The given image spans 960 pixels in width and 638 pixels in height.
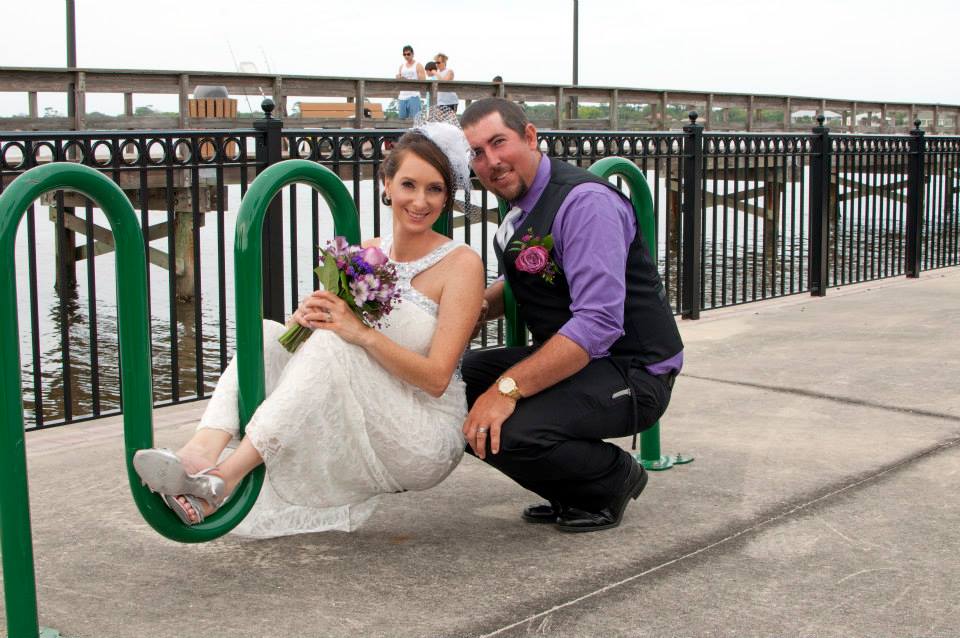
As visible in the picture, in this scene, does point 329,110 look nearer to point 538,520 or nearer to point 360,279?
point 538,520

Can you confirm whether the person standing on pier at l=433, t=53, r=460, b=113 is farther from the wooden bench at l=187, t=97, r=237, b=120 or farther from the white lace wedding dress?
the white lace wedding dress

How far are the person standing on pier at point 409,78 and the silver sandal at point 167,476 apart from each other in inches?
806

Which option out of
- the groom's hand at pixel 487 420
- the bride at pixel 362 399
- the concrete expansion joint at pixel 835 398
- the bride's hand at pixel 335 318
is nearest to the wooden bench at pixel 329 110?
the concrete expansion joint at pixel 835 398

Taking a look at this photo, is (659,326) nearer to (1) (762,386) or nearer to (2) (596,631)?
(2) (596,631)

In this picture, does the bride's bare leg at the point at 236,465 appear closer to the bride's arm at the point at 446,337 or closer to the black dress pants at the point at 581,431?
the bride's arm at the point at 446,337

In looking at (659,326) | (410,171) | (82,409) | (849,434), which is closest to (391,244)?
(410,171)

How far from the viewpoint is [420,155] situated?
3334 mm

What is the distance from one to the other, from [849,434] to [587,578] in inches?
74.2

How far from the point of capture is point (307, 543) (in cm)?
340

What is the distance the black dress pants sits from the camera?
3293 millimetres

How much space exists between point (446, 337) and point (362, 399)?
32 centimetres

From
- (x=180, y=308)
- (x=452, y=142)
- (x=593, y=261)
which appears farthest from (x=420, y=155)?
(x=180, y=308)

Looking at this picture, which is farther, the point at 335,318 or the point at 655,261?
the point at 655,261

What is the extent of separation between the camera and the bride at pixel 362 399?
9.69 feet
